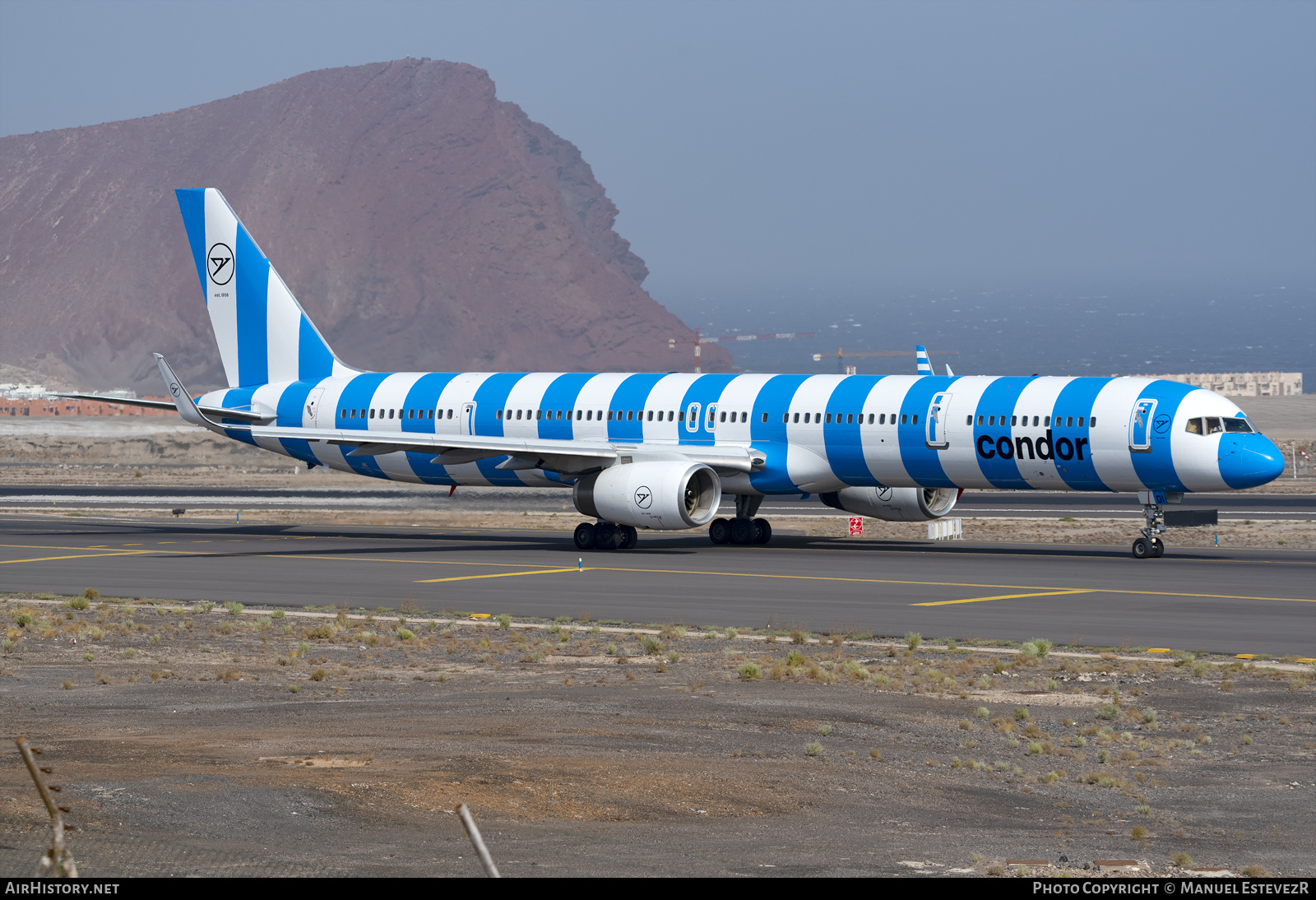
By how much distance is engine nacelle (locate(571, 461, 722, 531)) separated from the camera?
131ft

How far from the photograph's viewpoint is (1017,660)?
23734 millimetres

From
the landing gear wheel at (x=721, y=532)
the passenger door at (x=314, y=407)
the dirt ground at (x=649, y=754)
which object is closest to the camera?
the dirt ground at (x=649, y=754)

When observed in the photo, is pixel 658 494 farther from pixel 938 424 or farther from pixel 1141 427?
pixel 1141 427

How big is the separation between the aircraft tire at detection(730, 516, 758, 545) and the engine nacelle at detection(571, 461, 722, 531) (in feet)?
9.62

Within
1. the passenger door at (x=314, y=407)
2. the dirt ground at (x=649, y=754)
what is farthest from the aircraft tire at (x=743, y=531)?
the dirt ground at (x=649, y=754)

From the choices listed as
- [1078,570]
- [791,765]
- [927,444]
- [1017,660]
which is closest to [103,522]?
[927,444]

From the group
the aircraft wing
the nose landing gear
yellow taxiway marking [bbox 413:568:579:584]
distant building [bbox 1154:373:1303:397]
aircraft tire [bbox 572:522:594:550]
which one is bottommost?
yellow taxiway marking [bbox 413:568:579:584]

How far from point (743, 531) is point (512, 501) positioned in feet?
69.7

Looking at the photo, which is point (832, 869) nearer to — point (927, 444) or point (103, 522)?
point (927, 444)

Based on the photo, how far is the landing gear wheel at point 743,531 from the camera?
44156 mm

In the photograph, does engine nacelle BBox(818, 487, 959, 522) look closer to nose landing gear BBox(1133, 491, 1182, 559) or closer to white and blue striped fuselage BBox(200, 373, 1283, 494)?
white and blue striped fuselage BBox(200, 373, 1283, 494)

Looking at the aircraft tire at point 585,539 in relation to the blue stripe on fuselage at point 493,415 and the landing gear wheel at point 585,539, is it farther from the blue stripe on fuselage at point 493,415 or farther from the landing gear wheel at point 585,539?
the blue stripe on fuselage at point 493,415

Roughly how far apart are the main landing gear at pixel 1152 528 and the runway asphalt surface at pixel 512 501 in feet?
54.4

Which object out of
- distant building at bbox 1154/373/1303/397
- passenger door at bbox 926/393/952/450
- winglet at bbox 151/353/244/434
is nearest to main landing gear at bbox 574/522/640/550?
passenger door at bbox 926/393/952/450
